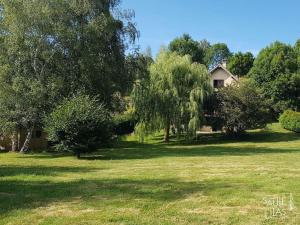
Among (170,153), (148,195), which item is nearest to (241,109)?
(170,153)

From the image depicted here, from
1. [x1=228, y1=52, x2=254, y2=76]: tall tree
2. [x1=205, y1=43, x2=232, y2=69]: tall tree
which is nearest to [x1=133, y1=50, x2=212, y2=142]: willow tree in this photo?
[x1=228, y1=52, x2=254, y2=76]: tall tree

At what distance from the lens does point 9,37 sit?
86.3 ft

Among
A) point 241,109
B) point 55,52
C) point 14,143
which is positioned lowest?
point 14,143

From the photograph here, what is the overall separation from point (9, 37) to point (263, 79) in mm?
30590

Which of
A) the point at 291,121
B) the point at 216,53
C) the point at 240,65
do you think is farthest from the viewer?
the point at 216,53

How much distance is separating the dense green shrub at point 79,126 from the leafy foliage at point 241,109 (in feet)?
51.4

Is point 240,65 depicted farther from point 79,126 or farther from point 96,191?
point 96,191

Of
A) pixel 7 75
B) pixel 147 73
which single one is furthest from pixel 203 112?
pixel 7 75

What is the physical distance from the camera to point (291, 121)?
39.8 metres

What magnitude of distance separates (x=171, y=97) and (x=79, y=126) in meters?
13.3

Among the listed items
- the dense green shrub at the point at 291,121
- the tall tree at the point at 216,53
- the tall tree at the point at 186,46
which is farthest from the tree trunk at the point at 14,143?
the tall tree at the point at 216,53

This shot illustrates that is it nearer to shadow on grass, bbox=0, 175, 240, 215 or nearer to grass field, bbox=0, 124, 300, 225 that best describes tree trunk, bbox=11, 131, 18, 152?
grass field, bbox=0, 124, 300, 225

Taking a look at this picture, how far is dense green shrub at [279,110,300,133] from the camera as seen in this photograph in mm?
39344

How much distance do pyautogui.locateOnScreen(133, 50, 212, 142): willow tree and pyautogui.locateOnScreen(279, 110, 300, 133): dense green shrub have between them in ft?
30.9
